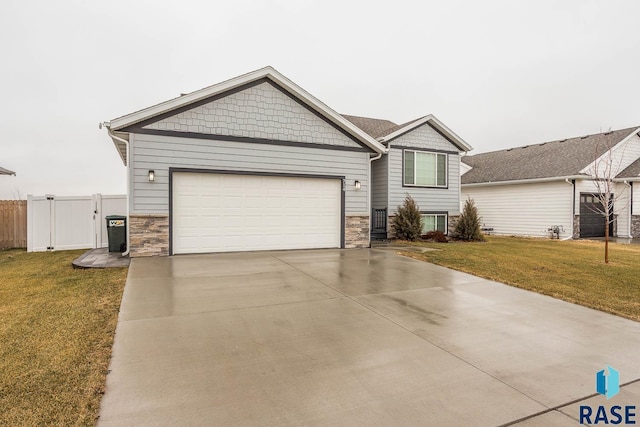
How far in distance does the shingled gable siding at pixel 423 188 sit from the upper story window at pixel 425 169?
223mm

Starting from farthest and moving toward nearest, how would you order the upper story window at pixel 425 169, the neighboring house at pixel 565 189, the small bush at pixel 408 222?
the neighboring house at pixel 565 189
the upper story window at pixel 425 169
the small bush at pixel 408 222

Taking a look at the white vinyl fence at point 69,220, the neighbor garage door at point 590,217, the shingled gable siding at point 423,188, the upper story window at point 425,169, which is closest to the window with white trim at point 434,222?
the shingled gable siding at point 423,188

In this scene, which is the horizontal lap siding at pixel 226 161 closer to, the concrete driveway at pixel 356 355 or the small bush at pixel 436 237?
the concrete driveway at pixel 356 355

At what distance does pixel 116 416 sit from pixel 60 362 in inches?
45.6

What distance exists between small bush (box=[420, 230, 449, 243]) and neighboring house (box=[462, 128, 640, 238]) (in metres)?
7.20

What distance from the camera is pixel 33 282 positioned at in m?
6.12

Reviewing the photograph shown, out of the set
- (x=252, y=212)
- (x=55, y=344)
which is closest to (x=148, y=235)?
(x=252, y=212)

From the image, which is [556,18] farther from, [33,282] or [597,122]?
[33,282]

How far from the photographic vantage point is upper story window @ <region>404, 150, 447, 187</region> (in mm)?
14281

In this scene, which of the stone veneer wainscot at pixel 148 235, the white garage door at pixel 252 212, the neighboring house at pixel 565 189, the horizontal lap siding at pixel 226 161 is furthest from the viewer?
the neighboring house at pixel 565 189

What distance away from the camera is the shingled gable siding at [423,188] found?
1395cm

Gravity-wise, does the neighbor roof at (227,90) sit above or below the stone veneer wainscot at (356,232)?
above

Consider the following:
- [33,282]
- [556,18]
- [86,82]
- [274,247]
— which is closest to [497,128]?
[556,18]

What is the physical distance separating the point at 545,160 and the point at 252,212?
16968 mm
